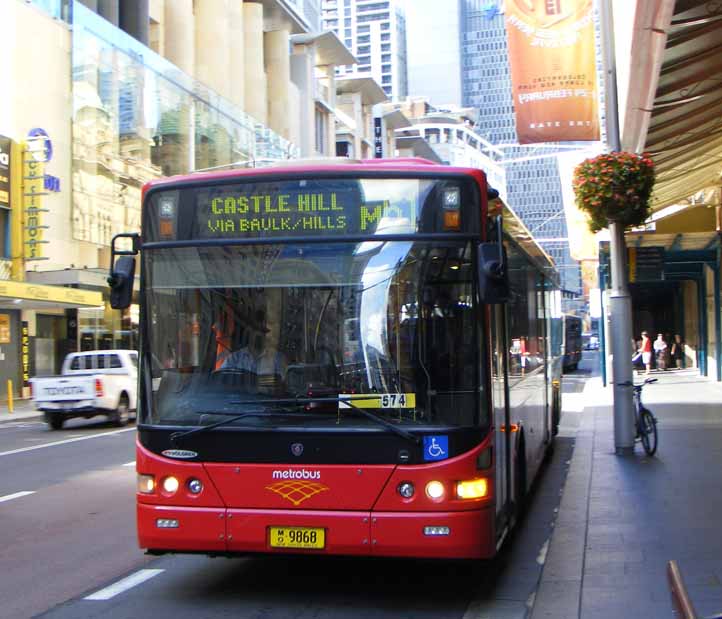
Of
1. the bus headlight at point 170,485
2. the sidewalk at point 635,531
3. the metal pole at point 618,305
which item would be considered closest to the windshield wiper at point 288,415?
the bus headlight at point 170,485

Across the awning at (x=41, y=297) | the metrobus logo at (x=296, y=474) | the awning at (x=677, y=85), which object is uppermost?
the awning at (x=677, y=85)

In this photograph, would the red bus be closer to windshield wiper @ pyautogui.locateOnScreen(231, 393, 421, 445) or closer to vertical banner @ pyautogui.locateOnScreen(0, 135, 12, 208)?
windshield wiper @ pyautogui.locateOnScreen(231, 393, 421, 445)

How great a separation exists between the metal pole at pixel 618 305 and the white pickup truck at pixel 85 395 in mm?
11283

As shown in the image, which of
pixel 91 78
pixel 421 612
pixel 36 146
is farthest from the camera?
pixel 91 78

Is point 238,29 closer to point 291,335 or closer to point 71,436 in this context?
point 71,436

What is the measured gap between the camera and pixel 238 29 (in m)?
55.7

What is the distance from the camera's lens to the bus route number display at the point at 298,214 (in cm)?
681

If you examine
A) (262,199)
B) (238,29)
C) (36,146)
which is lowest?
(262,199)

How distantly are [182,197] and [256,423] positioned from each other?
173cm

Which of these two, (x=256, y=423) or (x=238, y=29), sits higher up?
(x=238, y=29)

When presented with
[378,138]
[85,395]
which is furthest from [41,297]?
[378,138]

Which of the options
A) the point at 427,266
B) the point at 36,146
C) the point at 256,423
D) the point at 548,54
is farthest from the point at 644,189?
the point at 36,146

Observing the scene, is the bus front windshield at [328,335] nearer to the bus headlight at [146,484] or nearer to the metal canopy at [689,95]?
the bus headlight at [146,484]

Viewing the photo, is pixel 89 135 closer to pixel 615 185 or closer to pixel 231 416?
pixel 615 185
